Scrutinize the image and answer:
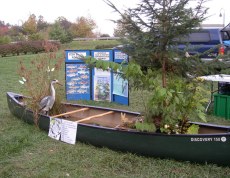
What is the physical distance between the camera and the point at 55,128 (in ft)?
18.8

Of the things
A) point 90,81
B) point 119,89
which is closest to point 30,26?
point 90,81

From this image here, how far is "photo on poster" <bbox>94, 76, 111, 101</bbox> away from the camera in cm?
896

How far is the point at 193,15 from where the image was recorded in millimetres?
4594

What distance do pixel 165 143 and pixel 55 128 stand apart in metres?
2.02

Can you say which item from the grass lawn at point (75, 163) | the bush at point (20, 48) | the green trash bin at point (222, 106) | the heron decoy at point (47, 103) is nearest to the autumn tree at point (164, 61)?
the grass lawn at point (75, 163)

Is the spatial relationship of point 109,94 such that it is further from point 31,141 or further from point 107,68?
point 107,68

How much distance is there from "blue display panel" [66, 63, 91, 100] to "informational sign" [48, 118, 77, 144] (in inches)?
136

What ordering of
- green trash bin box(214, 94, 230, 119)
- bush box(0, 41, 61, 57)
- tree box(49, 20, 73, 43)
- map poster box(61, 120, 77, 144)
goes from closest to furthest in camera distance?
map poster box(61, 120, 77, 144)
green trash bin box(214, 94, 230, 119)
bush box(0, 41, 61, 57)
tree box(49, 20, 73, 43)

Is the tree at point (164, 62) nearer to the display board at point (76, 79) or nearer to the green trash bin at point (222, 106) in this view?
the green trash bin at point (222, 106)

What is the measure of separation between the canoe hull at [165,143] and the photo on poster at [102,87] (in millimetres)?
3609

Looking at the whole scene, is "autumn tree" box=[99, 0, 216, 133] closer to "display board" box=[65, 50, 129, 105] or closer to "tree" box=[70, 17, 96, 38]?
"display board" box=[65, 50, 129, 105]

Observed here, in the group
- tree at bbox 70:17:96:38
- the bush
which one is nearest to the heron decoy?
the bush

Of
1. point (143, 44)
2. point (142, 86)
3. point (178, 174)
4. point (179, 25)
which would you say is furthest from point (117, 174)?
point (179, 25)

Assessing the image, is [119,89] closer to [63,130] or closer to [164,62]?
[63,130]
